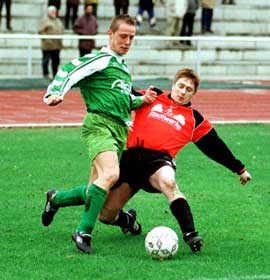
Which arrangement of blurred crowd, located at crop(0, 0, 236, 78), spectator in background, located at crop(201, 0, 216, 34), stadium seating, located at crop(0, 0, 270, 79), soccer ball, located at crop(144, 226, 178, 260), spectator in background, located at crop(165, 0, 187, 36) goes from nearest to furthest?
soccer ball, located at crop(144, 226, 178, 260)
stadium seating, located at crop(0, 0, 270, 79)
blurred crowd, located at crop(0, 0, 236, 78)
spectator in background, located at crop(165, 0, 187, 36)
spectator in background, located at crop(201, 0, 216, 34)

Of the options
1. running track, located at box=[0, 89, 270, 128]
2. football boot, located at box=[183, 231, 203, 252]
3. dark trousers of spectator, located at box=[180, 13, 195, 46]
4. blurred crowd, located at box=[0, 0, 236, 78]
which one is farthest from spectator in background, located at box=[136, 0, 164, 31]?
football boot, located at box=[183, 231, 203, 252]

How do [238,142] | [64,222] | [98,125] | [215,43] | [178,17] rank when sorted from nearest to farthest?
[98,125] < [64,222] < [238,142] < [215,43] < [178,17]

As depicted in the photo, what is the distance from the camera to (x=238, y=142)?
57.0ft

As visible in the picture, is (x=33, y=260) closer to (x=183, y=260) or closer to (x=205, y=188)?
(x=183, y=260)

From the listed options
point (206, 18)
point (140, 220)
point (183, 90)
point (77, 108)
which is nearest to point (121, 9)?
point (206, 18)

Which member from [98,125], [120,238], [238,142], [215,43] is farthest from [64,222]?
[215,43]

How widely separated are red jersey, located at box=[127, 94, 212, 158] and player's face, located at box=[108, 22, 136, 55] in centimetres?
64

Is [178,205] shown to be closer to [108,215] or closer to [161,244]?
[161,244]

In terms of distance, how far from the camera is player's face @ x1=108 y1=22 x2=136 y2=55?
9.44m

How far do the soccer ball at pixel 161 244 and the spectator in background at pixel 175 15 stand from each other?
925 inches

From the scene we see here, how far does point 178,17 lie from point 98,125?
23.0 meters

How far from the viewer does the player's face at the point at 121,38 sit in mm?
9438

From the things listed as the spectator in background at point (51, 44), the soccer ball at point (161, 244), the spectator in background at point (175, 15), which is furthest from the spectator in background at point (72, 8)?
the soccer ball at point (161, 244)

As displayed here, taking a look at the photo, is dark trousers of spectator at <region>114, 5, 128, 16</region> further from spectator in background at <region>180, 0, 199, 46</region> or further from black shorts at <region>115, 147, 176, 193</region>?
black shorts at <region>115, 147, 176, 193</region>
